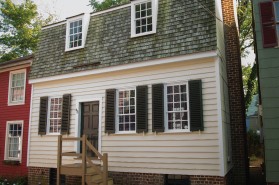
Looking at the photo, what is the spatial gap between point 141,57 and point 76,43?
3.75 meters

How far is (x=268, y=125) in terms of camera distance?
757 cm

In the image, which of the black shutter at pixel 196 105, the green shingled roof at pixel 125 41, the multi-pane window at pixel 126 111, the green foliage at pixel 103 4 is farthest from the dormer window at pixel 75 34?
the green foliage at pixel 103 4

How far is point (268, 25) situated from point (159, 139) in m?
4.97

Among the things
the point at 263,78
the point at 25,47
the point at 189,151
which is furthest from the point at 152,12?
the point at 25,47

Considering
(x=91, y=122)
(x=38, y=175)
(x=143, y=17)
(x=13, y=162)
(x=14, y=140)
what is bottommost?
(x=38, y=175)

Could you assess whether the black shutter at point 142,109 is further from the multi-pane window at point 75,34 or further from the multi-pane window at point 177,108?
the multi-pane window at point 75,34

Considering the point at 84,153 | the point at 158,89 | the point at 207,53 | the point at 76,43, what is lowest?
the point at 84,153

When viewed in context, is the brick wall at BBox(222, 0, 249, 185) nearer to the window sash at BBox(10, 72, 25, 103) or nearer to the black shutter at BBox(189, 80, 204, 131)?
the black shutter at BBox(189, 80, 204, 131)

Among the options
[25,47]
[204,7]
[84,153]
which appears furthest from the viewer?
Answer: [25,47]

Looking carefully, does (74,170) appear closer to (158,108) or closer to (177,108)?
(158,108)

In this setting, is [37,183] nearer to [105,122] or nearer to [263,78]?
[105,122]

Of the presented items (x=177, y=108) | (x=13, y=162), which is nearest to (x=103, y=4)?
(x=13, y=162)

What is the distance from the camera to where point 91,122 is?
10.6m

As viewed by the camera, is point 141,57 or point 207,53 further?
point 141,57
